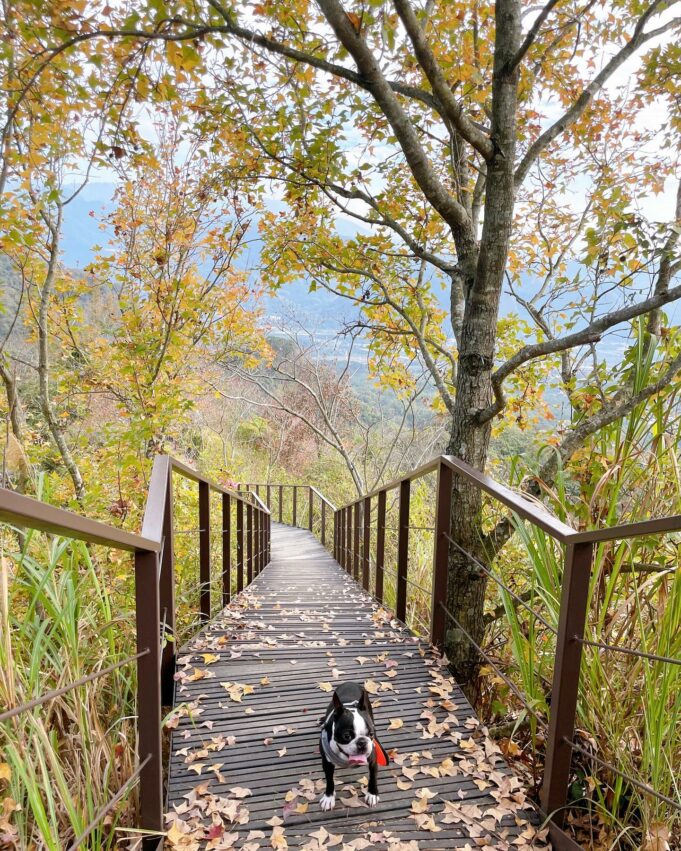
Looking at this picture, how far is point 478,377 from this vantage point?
9.95ft

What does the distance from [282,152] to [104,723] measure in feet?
12.5

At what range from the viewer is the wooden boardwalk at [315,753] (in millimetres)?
1654

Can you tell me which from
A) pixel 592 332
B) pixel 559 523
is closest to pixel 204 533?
pixel 559 523

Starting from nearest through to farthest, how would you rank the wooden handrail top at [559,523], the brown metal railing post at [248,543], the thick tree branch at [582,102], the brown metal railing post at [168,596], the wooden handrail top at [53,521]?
the wooden handrail top at [53,521] < the wooden handrail top at [559,523] < the brown metal railing post at [168,596] < the thick tree branch at [582,102] < the brown metal railing post at [248,543]

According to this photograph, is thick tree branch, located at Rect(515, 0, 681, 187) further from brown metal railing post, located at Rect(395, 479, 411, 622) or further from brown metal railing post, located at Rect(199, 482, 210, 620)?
brown metal railing post, located at Rect(199, 482, 210, 620)

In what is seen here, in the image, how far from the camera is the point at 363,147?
4.02 m

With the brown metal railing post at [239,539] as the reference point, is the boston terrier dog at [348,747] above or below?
above

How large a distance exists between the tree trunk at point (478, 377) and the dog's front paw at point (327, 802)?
1.21m

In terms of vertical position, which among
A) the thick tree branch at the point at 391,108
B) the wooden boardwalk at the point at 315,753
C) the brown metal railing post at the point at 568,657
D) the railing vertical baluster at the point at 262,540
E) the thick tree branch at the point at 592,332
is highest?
the thick tree branch at the point at 391,108

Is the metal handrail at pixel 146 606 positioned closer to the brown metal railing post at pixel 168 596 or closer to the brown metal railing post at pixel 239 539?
the brown metal railing post at pixel 168 596

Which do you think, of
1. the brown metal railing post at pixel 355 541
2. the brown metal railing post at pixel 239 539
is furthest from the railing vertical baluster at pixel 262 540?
the brown metal railing post at pixel 239 539

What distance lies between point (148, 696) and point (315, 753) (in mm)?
846

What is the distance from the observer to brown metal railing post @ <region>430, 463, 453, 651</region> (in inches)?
110

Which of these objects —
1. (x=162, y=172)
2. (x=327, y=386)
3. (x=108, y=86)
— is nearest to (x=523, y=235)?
(x=162, y=172)
